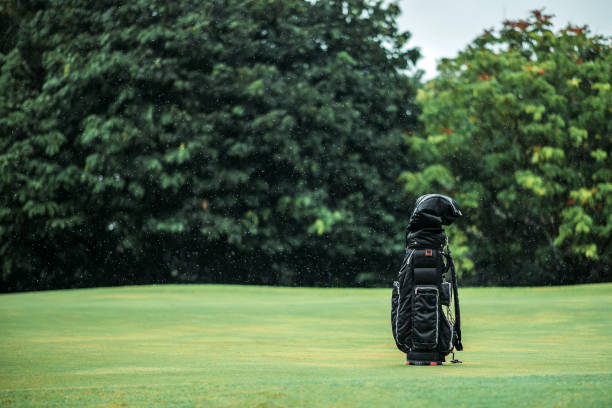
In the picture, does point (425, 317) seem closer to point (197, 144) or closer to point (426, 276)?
point (426, 276)

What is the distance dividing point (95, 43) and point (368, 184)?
985 centimetres

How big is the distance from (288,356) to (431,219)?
2.29 meters

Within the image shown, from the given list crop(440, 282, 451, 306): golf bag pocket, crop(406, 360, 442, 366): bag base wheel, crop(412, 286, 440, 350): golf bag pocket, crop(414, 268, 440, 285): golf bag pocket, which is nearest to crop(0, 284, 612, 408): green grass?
crop(406, 360, 442, 366): bag base wheel

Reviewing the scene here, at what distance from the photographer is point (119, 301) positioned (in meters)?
20.1

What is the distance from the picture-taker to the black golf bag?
742cm

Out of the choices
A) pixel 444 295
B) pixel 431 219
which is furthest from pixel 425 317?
pixel 431 219

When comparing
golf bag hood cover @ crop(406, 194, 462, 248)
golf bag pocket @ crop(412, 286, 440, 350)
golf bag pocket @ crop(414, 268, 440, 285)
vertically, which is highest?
golf bag hood cover @ crop(406, 194, 462, 248)

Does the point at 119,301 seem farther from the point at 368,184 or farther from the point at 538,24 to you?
the point at 538,24

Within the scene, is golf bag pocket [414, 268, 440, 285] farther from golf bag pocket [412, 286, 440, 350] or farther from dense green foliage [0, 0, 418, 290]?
dense green foliage [0, 0, 418, 290]

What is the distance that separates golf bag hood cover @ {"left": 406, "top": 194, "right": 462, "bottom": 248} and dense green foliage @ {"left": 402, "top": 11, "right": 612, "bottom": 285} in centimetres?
1931

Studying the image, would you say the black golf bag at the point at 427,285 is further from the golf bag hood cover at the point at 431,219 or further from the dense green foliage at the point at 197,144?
the dense green foliage at the point at 197,144

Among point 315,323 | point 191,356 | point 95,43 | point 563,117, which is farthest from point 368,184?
point 191,356

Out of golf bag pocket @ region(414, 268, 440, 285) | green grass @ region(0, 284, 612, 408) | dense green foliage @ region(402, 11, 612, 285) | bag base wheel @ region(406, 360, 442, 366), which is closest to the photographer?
green grass @ region(0, 284, 612, 408)

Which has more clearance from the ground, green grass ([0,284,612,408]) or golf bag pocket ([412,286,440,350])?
golf bag pocket ([412,286,440,350])
